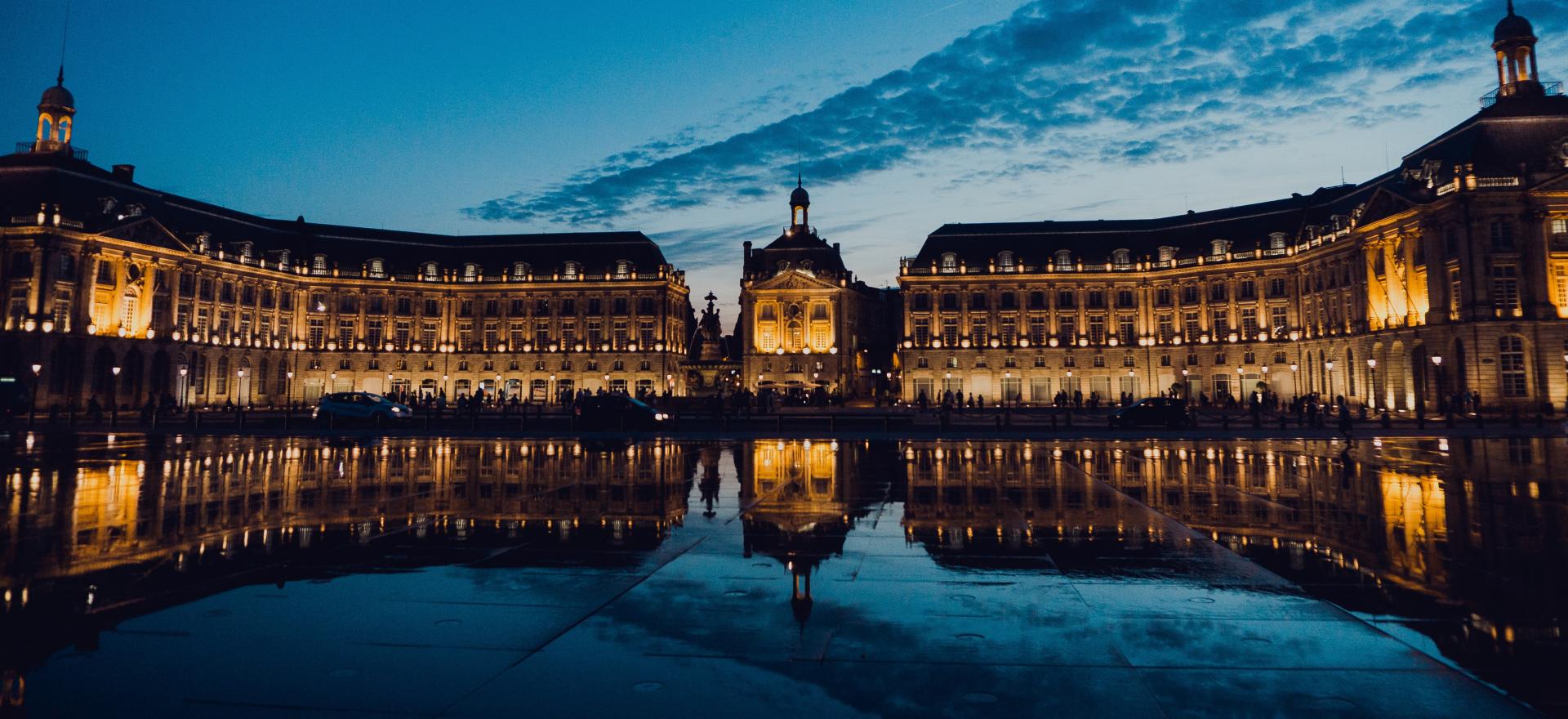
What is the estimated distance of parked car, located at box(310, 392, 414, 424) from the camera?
34.4 metres

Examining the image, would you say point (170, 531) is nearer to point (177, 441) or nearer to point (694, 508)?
point (694, 508)

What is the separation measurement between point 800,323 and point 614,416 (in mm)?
50418

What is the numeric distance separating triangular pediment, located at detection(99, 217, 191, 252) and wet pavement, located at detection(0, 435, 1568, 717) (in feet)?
197

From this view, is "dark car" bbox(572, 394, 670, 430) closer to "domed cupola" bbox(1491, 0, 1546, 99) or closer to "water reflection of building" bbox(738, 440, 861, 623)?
"water reflection of building" bbox(738, 440, 861, 623)

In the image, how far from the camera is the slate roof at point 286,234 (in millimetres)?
58625

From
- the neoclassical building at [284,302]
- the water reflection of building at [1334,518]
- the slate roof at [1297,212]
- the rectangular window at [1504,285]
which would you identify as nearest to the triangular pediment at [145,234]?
the neoclassical building at [284,302]

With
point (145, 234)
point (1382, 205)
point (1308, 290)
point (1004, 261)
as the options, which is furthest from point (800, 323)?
point (145, 234)

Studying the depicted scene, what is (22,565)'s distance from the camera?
7422mm

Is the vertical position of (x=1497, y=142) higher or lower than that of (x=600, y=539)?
higher

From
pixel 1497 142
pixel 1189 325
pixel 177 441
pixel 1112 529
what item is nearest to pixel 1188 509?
pixel 1112 529

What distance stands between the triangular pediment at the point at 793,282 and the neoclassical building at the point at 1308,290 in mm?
8335

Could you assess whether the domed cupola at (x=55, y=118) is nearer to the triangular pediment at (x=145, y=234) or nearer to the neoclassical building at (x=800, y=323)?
the triangular pediment at (x=145, y=234)

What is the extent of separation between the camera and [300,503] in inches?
457

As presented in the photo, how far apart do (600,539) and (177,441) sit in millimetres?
26139
